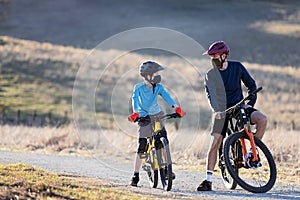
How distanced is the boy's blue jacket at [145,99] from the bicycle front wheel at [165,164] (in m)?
0.48

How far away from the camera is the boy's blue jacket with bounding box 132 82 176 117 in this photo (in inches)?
441

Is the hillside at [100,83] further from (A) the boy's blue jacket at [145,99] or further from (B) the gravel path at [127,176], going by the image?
(A) the boy's blue jacket at [145,99]

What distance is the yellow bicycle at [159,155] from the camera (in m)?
10.9

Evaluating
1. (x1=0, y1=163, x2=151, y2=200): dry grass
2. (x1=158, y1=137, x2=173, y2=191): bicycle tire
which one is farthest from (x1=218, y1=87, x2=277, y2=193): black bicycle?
(x1=0, y1=163, x2=151, y2=200): dry grass

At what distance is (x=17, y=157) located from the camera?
1554 centimetres

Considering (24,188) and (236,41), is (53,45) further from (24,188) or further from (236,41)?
(24,188)

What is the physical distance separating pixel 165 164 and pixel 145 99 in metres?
1.01

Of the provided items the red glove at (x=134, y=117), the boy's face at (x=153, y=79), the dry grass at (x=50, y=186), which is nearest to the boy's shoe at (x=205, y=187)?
the dry grass at (x=50, y=186)

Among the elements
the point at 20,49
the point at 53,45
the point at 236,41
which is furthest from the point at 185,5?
the point at 20,49

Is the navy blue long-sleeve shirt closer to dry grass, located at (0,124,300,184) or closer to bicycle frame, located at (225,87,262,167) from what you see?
bicycle frame, located at (225,87,262,167)

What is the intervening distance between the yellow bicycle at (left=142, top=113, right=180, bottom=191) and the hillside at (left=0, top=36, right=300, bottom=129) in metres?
22.4

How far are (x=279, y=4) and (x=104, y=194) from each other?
86.3 m

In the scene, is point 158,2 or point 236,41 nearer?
point 236,41

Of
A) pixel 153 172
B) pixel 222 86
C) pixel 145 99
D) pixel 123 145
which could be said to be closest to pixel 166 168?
pixel 153 172
